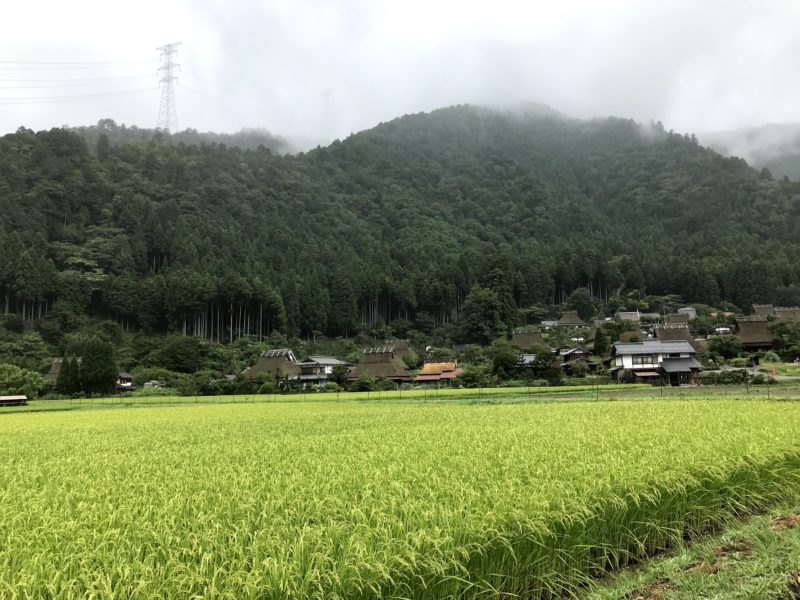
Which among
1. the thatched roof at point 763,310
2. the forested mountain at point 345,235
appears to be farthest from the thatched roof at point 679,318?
the forested mountain at point 345,235

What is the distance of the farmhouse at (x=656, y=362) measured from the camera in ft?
130

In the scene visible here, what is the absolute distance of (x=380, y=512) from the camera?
15.6 ft

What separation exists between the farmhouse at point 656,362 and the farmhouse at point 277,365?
28761 millimetres

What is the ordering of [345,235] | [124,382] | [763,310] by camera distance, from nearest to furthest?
[124,382], [763,310], [345,235]

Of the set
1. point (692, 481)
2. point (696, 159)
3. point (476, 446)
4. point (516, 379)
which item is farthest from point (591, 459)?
point (696, 159)

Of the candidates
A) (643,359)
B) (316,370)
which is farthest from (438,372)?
(643,359)

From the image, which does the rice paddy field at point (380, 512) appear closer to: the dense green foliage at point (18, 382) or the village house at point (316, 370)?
the dense green foliage at point (18, 382)

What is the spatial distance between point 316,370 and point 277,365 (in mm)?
→ 4457

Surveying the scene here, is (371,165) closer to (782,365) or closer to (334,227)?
(334,227)

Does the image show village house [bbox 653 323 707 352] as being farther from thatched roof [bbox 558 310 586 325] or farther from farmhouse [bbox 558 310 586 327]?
thatched roof [bbox 558 310 586 325]

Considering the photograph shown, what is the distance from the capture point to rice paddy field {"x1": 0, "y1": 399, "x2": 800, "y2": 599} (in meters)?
3.64

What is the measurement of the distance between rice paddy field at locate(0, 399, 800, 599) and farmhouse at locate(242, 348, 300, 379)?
39.6 m

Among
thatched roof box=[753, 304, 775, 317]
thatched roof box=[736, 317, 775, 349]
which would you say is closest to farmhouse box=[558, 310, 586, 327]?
thatched roof box=[753, 304, 775, 317]

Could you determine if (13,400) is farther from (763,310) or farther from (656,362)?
(763,310)
